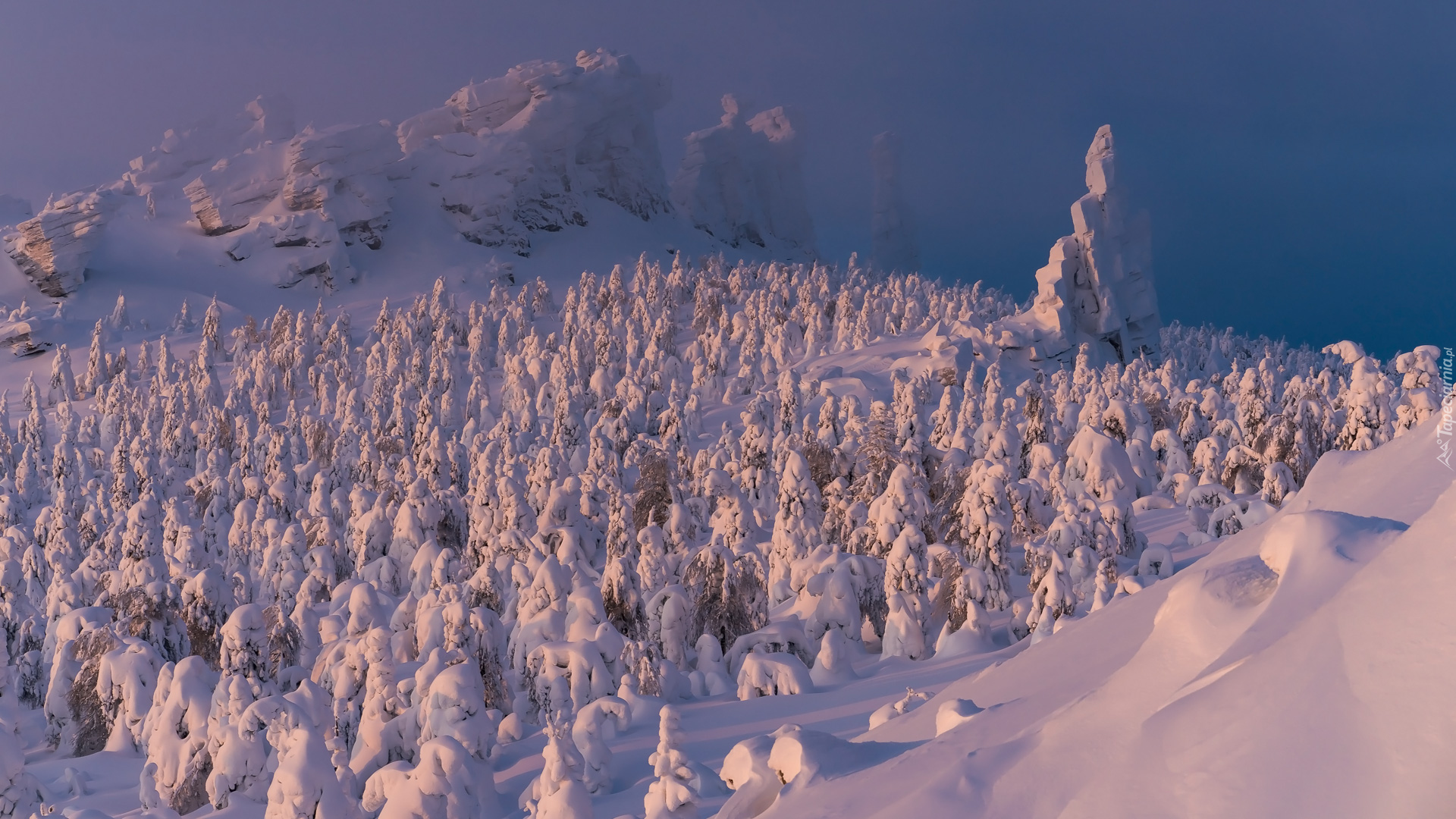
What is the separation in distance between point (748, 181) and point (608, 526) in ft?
346

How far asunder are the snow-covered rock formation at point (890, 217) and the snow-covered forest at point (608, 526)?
1938 inches

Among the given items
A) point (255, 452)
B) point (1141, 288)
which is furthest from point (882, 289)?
point (255, 452)

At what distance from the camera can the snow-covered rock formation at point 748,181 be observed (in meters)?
119

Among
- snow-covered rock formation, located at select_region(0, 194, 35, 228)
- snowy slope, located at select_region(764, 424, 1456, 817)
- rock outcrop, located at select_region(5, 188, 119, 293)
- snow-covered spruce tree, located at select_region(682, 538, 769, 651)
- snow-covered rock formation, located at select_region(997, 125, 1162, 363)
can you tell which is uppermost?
snow-covered rock formation, located at select_region(0, 194, 35, 228)

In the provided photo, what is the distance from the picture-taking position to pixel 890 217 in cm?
11994

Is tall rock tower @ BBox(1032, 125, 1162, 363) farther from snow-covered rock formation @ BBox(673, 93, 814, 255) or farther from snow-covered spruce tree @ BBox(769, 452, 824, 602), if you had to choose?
snow-covered rock formation @ BBox(673, 93, 814, 255)

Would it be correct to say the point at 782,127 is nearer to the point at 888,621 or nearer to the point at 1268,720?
the point at 888,621

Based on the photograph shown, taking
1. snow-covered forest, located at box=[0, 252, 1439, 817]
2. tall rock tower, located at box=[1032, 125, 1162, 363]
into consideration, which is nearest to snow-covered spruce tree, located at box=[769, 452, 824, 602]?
snow-covered forest, located at box=[0, 252, 1439, 817]

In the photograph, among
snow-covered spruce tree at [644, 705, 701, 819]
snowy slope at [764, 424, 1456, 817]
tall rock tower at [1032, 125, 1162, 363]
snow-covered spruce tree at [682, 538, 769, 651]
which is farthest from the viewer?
tall rock tower at [1032, 125, 1162, 363]

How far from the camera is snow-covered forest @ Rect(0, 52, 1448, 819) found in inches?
418

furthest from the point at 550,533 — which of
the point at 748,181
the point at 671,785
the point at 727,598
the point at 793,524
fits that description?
the point at 748,181

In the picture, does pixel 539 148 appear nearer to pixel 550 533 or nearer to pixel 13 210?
pixel 13 210

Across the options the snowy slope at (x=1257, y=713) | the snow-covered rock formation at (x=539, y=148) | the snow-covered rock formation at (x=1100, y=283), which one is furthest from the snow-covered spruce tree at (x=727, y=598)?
the snow-covered rock formation at (x=539, y=148)

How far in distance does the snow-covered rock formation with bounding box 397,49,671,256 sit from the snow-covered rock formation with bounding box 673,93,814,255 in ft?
16.3
